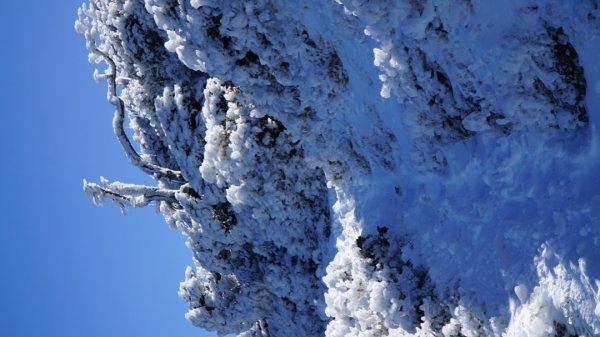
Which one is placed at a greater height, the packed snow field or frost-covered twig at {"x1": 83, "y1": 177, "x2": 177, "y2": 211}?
frost-covered twig at {"x1": 83, "y1": 177, "x2": 177, "y2": 211}

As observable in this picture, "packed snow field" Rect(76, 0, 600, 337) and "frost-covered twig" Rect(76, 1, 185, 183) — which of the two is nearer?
"packed snow field" Rect(76, 0, 600, 337)

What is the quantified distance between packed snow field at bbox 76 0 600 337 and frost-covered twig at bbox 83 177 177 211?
1.8 inches

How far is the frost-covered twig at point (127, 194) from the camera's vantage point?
1469 centimetres

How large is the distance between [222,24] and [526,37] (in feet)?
16.2

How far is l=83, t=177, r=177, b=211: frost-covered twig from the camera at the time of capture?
14.7 m

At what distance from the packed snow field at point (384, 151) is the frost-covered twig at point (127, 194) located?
0.15 ft

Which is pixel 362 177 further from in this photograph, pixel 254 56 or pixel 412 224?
pixel 254 56

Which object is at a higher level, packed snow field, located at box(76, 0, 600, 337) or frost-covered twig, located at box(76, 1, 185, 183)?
frost-covered twig, located at box(76, 1, 185, 183)

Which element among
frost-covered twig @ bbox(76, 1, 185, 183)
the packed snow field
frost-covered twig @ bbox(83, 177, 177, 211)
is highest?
frost-covered twig @ bbox(76, 1, 185, 183)

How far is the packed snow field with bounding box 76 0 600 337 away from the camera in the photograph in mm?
7023

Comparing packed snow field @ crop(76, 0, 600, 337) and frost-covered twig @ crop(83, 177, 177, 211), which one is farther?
frost-covered twig @ crop(83, 177, 177, 211)

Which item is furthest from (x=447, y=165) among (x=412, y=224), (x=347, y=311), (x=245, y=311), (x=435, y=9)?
(x=245, y=311)

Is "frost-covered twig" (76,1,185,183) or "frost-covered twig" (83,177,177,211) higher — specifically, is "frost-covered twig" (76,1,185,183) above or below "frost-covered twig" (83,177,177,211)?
above

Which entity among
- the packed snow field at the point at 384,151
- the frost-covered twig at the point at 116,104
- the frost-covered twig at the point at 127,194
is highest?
the frost-covered twig at the point at 116,104
